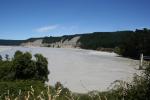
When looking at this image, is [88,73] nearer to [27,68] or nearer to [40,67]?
[40,67]

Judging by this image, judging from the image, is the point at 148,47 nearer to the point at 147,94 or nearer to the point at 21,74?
the point at 21,74

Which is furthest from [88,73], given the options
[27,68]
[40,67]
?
[27,68]

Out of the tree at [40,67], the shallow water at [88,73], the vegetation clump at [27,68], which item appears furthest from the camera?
the shallow water at [88,73]

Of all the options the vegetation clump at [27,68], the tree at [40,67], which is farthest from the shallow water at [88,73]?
the vegetation clump at [27,68]

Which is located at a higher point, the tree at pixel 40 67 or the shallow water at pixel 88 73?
the tree at pixel 40 67

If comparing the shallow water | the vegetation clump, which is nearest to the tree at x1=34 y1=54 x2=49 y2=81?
the vegetation clump

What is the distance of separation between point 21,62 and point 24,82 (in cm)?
444

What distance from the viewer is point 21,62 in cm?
2705

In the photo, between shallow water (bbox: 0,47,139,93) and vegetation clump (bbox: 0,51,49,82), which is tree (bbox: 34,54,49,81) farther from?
shallow water (bbox: 0,47,139,93)

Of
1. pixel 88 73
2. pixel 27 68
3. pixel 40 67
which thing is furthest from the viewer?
pixel 88 73

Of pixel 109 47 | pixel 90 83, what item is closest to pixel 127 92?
pixel 90 83

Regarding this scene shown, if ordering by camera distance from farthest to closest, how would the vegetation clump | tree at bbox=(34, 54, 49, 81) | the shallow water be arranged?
the shallow water, tree at bbox=(34, 54, 49, 81), the vegetation clump

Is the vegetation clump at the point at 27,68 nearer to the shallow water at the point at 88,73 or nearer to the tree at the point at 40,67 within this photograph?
the tree at the point at 40,67

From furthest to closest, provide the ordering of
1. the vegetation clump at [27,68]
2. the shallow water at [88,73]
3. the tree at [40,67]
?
the shallow water at [88,73] < the tree at [40,67] < the vegetation clump at [27,68]
